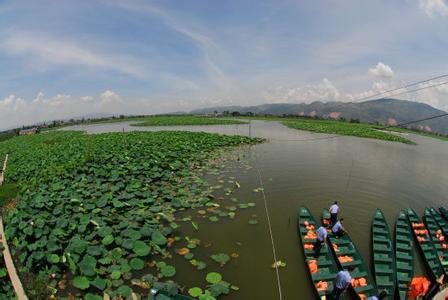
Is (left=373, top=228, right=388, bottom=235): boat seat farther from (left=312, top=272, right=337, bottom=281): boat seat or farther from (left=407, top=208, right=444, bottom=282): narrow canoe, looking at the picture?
(left=312, top=272, right=337, bottom=281): boat seat

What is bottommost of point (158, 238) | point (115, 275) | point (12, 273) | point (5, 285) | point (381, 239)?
point (381, 239)

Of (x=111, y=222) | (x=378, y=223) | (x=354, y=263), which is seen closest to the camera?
(x=354, y=263)

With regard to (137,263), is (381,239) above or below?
below

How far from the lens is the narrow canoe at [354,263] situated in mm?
7617

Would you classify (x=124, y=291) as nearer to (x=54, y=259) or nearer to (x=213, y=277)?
(x=213, y=277)

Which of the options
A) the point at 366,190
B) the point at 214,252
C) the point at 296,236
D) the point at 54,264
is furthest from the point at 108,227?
the point at 366,190

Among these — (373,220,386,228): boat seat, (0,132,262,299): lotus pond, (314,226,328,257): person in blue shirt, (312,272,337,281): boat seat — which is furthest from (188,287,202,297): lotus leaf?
(373,220,386,228): boat seat

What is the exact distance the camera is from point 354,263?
29.0 ft

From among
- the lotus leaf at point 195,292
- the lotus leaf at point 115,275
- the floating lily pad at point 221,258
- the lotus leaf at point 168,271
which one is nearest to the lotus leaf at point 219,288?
the lotus leaf at point 195,292

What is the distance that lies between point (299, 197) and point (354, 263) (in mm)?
6142

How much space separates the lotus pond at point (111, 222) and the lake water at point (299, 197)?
62cm

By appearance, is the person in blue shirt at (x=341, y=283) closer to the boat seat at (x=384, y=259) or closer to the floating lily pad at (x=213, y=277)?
the boat seat at (x=384, y=259)

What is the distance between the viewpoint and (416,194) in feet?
54.0

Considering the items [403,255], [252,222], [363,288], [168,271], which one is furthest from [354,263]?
[168,271]
